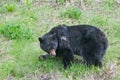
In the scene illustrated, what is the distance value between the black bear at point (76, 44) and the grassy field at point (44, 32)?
18 cm

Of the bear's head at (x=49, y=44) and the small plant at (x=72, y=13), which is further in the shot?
the small plant at (x=72, y=13)

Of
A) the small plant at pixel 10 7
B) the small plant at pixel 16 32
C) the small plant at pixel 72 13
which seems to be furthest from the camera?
the small plant at pixel 10 7

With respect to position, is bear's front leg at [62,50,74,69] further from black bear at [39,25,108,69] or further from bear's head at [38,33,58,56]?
bear's head at [38,33,58,56]

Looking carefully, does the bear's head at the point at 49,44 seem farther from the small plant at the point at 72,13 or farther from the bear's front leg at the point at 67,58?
the small plant at the point at 72,13

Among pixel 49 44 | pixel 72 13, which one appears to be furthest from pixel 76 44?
pixel 72 13

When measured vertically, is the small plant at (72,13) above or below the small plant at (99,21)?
above

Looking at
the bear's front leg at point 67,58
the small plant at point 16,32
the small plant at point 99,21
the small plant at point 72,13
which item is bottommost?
the bear's front leg at point 67,58

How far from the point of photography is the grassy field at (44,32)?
7.55m

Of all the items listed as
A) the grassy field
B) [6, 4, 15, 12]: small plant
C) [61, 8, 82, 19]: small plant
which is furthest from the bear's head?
[6, 4, 15, 12]: small plant

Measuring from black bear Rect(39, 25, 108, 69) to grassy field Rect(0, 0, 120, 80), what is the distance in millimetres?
184

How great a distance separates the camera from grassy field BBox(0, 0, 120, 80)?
7547 millimetres

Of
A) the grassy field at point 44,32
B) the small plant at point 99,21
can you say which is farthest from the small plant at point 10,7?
the small plant at point 99,21

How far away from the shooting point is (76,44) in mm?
7809

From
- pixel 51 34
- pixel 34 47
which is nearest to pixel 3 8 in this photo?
pixel 34 47
